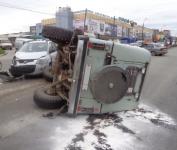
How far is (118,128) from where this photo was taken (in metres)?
5.65

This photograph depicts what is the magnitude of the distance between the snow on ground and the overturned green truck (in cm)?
24

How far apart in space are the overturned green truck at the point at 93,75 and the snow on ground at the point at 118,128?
0.24 m

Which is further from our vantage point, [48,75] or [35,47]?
[35,47]

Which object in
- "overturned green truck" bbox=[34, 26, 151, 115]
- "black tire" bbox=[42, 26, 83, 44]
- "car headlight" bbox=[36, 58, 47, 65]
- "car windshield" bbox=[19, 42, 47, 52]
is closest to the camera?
"overturned green truck" bbox=[34, 26, 151, 115]

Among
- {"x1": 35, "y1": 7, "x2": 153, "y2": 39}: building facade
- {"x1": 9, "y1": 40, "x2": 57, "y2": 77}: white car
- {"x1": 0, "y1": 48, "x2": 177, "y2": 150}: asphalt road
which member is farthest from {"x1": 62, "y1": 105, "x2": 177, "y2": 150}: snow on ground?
{"x1": 35, "y1": 7, "x2": 153, "y2": 39}: building facade

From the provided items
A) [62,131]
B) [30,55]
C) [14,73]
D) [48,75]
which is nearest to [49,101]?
[62,131]

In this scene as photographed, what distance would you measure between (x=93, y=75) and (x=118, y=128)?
1196 mm

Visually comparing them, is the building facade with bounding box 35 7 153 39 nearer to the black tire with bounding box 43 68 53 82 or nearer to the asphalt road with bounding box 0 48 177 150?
the black tire with bounding box 43 68 53 82

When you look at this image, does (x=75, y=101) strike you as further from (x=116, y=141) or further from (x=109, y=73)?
(x=116, y=141)

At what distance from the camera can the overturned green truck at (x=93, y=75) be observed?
5.78m

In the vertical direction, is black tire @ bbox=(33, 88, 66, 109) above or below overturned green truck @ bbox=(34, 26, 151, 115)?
below

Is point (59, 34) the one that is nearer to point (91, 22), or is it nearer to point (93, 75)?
point (93, 75)

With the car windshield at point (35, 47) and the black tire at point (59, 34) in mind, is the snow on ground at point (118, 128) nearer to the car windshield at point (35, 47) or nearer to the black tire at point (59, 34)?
the black tire at point (59, 34)

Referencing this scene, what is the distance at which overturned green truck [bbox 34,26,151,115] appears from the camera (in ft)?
19.0
